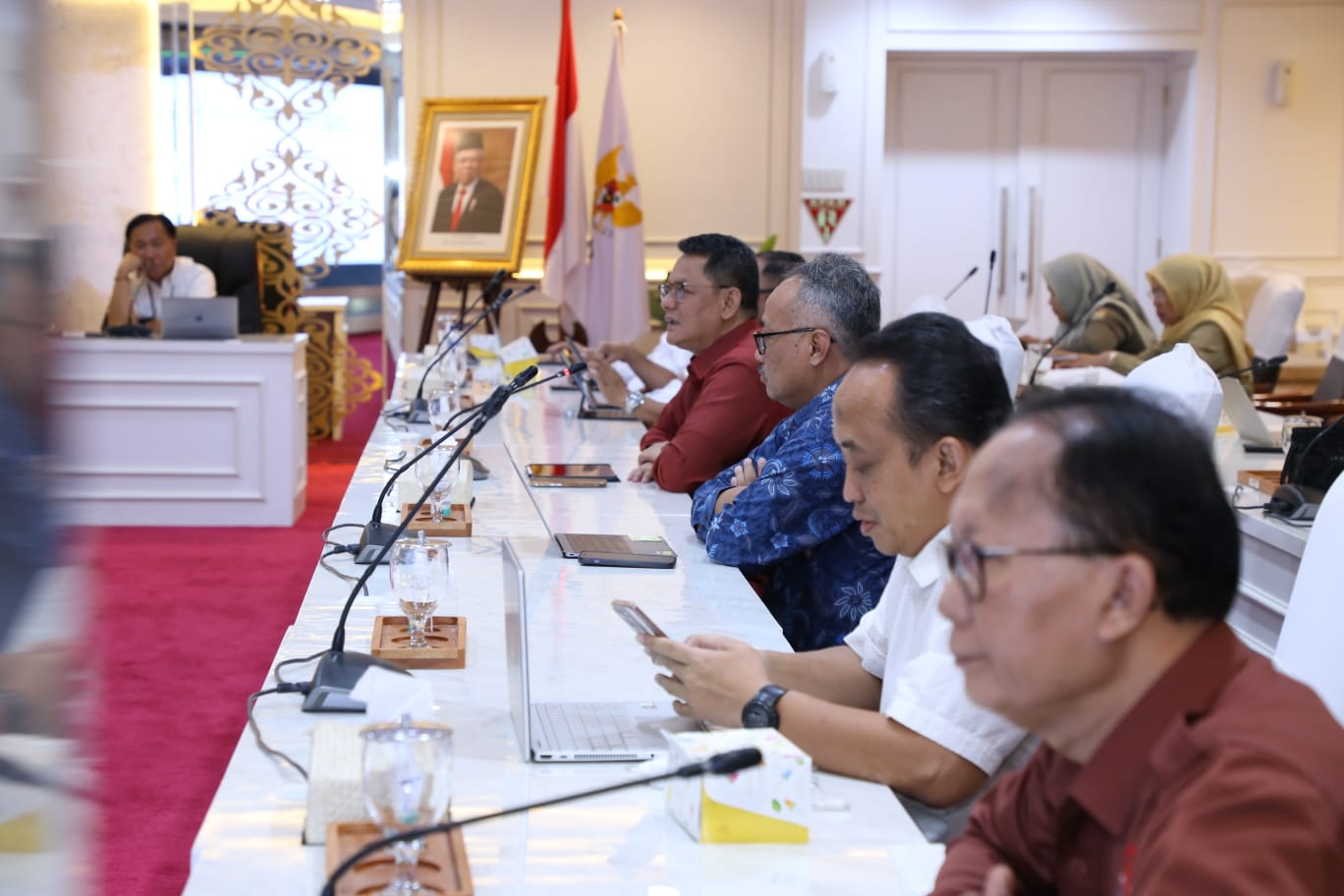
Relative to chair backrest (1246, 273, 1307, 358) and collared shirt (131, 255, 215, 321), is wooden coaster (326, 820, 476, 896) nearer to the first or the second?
collared shirt (131, 255, 215, 321)

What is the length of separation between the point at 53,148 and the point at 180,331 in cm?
529

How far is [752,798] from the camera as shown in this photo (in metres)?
1.37

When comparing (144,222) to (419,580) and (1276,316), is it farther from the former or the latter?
(1276,316)

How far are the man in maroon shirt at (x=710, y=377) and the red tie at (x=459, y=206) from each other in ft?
12.2

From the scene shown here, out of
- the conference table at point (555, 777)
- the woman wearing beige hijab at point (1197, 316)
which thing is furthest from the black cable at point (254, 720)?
the woman wearing beige hijab at point (1197, 316)

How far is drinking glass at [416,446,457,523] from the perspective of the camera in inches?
110

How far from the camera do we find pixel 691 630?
2.14 metres

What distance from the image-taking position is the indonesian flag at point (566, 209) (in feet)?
24.4

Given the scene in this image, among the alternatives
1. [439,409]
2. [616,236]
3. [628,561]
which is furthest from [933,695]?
[616,236]

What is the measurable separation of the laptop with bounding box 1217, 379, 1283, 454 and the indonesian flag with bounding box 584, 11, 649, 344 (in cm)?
377

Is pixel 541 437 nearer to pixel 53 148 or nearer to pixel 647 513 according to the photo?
pixel 647 513

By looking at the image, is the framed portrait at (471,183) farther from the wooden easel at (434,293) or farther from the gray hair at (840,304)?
the gray hair at (840,304)

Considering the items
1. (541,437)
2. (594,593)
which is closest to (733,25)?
(541,437)

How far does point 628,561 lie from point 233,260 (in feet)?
16.1
